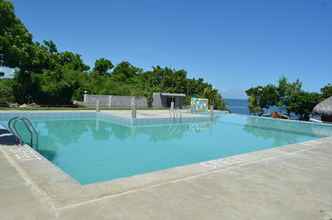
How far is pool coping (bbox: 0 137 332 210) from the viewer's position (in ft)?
10.2

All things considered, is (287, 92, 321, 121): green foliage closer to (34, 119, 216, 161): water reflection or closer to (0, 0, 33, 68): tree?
(34, 119, 216, 161): water reflection

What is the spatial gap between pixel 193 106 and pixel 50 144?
45.3ft

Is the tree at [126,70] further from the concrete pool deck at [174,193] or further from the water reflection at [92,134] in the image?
the concrete pool deck at [174,193]

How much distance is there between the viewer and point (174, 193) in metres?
3.39

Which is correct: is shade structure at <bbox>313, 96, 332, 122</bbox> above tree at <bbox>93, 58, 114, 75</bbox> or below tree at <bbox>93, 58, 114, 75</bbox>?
below

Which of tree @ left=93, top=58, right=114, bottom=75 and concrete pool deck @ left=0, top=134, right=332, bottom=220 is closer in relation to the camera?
concrete pool deck @ left=0, top=134, right=332, bottom=220

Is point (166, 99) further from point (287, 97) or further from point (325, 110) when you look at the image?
point (325, 110)

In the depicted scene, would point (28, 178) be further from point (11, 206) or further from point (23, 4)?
point (23, 4)

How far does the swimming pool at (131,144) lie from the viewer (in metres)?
6.18

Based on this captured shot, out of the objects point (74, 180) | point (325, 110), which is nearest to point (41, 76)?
point (74, 180)

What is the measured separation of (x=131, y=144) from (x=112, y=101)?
1481 cm

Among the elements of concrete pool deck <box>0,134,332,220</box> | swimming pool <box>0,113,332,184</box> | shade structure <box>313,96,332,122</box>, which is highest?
shade structure <box>313,96,332,122</box>

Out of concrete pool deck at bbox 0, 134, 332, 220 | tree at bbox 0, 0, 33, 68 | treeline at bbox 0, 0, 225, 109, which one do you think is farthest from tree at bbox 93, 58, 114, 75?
concrete pool deck at bbox 0, 134, 332, 220

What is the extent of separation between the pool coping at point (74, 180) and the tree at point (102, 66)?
96.4 feet
